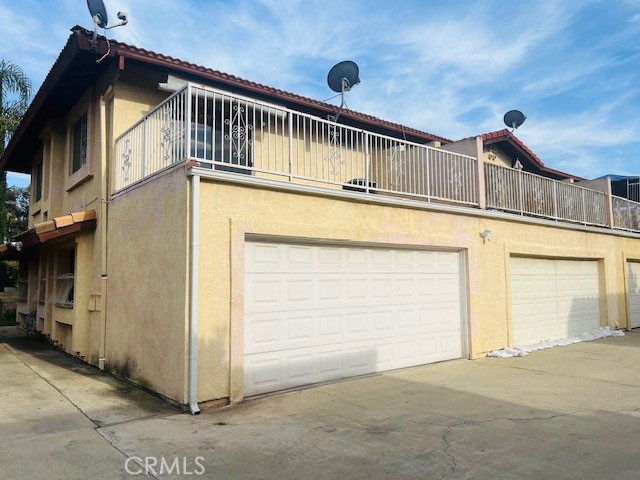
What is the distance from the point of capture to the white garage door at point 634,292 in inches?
566

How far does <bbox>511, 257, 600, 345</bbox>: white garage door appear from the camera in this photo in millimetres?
10758

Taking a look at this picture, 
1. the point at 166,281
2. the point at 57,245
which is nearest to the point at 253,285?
the point at 166,281

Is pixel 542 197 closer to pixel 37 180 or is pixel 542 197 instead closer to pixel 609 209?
pixel 609 209

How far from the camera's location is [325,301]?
7.33 meters

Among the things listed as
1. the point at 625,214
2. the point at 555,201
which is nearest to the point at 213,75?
the point at 555,201

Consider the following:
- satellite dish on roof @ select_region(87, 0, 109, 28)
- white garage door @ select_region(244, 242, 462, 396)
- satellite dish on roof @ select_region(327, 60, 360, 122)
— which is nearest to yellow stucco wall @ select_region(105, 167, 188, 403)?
white garage door @ select_region(244, 242, 462, 396)

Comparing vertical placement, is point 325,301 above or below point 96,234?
below

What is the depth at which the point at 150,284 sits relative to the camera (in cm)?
673

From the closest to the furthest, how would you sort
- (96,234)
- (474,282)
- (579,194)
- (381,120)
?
1. (96,234)
2. (474,282)
3. (381,120)
4. (579,194)

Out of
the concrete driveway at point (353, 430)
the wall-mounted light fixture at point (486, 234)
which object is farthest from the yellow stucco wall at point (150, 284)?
the wall-mounted light fixture at point (486, 234)

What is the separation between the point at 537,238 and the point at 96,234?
9403 millimetres

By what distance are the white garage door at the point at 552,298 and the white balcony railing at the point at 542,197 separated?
1.22 metres

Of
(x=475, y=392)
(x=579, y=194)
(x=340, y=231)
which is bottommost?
(x=475, y=392)

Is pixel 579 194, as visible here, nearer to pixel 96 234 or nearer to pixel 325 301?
pixel 325 301
